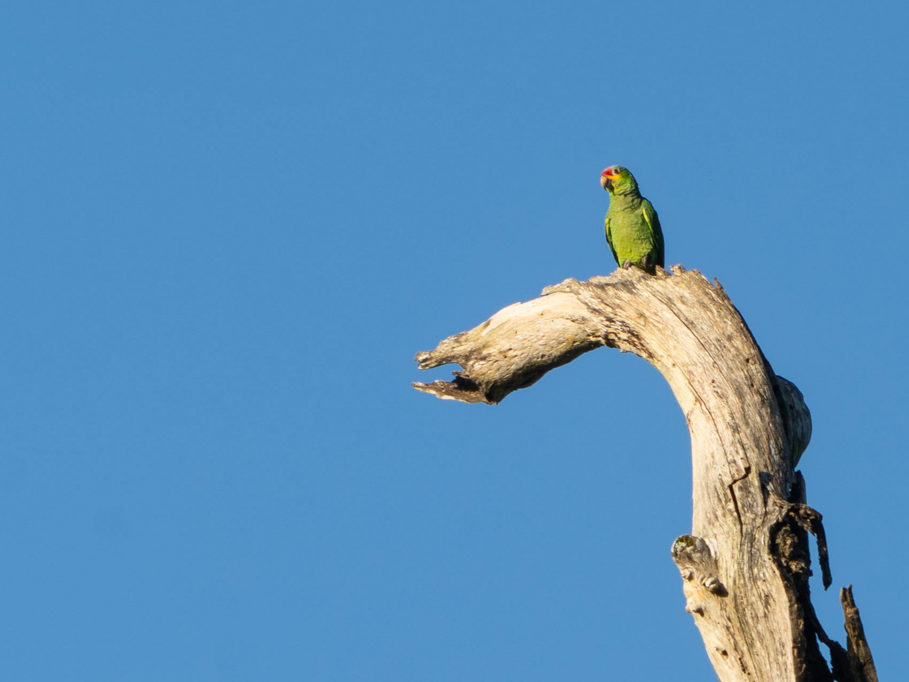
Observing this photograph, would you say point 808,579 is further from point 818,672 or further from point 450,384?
point 450,384

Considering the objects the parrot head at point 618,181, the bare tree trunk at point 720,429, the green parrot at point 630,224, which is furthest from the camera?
the parrot head at point 618,181

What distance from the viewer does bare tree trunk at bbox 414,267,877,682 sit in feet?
23.1

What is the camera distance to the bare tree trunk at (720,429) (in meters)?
7.05

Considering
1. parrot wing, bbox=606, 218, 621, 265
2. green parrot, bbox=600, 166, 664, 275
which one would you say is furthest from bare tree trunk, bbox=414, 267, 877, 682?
parrot wing, bbox=606, 218, 621, 265

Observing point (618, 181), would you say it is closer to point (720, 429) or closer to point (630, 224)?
point (630, 224)

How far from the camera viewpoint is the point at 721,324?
8.12 meters

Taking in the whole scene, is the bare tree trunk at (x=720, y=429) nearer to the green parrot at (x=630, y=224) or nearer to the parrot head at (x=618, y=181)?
the green parrot at (x=630, y=224)

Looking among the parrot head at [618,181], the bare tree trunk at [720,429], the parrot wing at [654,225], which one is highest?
the parrot head at [618,181]

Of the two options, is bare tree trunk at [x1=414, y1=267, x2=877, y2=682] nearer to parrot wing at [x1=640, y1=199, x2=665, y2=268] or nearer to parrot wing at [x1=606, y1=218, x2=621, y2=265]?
parrot wing at [x1=640, y1=199, x2=665, y2=268]

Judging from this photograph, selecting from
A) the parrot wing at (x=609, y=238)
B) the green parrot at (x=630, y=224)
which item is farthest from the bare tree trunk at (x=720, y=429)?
the parrot wing at (x=609, y=238)

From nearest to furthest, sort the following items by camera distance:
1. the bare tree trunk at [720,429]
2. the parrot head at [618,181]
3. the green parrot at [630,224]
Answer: the bare tree trunk at [720,429] → the green parrot at [630,224] → the parrot head at [618,181]

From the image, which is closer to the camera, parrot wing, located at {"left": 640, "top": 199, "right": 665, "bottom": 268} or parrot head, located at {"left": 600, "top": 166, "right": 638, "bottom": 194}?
parrot wing, located at {"left": 640, "top": 199, "right": 665, "bottom": 268}

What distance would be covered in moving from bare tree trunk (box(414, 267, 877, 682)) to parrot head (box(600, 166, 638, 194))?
395 cm

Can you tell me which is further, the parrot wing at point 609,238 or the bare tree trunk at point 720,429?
the parrot wing at point 609,238
